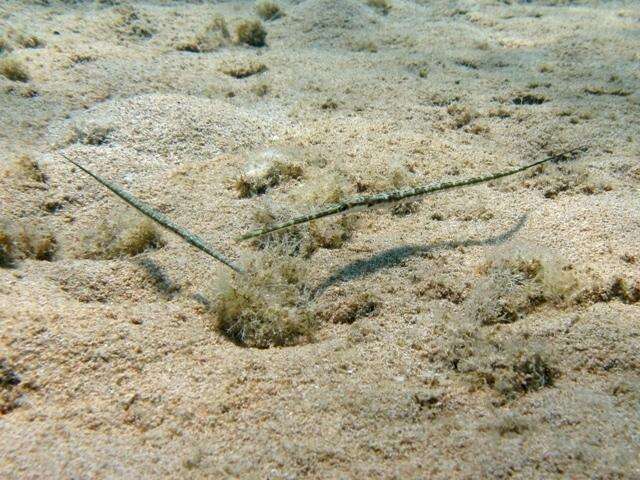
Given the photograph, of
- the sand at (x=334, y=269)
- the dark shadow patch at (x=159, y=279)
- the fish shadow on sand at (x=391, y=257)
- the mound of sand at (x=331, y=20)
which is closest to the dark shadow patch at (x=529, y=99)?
the sand at (x=334, y=269)

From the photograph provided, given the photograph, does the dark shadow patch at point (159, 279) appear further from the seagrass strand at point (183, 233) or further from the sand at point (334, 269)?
the seagrass strand at point (183, 233)

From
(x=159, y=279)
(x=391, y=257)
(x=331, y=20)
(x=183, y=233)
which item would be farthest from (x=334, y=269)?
(x=331, y=20)

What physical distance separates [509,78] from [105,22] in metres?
7.67

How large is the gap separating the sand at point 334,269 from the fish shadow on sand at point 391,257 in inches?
0.9

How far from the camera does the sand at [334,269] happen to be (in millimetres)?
2396

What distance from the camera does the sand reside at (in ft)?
7.86

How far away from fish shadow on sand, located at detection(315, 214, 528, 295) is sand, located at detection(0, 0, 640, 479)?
0.02m

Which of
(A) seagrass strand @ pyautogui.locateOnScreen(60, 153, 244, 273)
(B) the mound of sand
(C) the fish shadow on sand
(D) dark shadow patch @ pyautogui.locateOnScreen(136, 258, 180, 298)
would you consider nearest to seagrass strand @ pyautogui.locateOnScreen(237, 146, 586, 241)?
(A) seagrass strand @ pyautogui.locateOnScreen(60, 153, 244, 273)

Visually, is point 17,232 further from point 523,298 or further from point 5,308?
point 523,298

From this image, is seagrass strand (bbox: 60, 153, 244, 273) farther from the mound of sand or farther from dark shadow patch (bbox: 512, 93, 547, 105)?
the mound of sand

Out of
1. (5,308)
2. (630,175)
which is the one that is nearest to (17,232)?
(5,308)

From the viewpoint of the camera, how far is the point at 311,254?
4.07 meters

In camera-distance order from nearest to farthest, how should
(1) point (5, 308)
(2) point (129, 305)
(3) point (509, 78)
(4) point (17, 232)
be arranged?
(1) point (5, 308) < (2) point (129, 305) < (4) point (17, 232) < (3) point (509, 78)

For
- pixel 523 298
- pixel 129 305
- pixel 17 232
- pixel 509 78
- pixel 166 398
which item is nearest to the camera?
pixel 166 398
